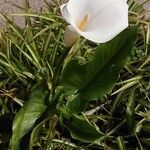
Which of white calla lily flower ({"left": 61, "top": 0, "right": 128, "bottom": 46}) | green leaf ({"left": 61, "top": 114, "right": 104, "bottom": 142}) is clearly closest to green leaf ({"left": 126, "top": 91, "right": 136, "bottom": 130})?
green leaf ({"left": 61, "top": 114, "right": 104, "bottom": 142})

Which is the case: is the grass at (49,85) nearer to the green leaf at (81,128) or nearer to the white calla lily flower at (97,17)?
the green leaf at (81,128)

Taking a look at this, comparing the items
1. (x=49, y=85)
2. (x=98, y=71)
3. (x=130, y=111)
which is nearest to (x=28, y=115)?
(x=49, y=85)

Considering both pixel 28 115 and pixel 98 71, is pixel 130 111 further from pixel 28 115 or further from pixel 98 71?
pixel 28 115

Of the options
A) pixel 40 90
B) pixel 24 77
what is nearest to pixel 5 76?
pixel 24 77

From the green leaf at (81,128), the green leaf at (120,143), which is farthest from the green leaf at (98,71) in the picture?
the green leaf at (120,143)

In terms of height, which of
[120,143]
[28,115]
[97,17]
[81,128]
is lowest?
[120,143]
